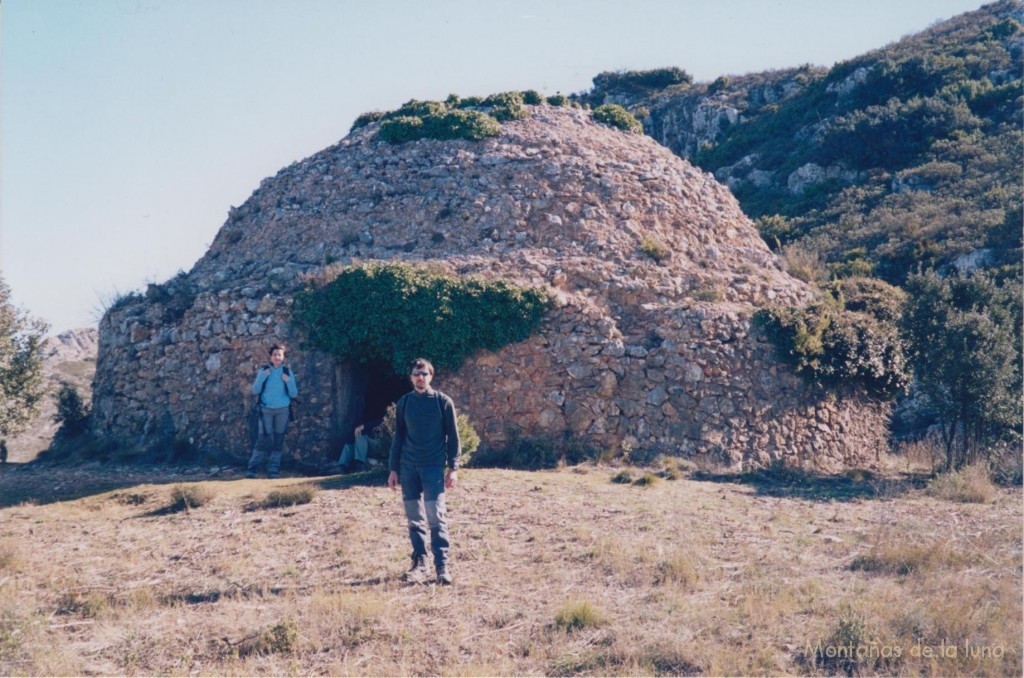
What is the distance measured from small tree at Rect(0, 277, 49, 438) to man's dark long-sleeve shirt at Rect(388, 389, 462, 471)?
38.2 ft

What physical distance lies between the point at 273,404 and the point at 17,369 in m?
7.58

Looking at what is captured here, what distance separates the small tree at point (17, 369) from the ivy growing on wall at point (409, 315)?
6388mm

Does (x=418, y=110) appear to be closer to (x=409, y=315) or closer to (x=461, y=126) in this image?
(x=461, y=126)

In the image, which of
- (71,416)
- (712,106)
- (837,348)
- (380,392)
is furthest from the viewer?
(712,106)

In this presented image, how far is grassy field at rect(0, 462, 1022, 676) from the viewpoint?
571 centimetres

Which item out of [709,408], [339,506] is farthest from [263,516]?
[709,408]

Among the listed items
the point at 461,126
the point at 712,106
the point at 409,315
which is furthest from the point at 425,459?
the point at 712,106

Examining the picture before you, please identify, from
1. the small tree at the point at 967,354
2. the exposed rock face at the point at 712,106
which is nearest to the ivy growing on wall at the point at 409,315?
the small tree at the point at 967,354

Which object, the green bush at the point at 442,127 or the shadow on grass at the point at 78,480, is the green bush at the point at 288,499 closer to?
the shadow on grass at the point at 78,480

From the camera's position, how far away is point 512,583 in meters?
7.24

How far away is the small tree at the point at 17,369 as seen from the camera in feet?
50.2

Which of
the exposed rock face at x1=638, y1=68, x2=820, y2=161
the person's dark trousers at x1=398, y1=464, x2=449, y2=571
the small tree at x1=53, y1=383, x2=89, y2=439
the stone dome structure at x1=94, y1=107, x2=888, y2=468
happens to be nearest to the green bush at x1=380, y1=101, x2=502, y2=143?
the stone dome structure at x1=94, y1=107, x2=888, y2=468

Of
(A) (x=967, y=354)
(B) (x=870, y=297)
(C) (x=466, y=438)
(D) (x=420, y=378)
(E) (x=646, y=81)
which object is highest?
(E) (x=646, y=81)

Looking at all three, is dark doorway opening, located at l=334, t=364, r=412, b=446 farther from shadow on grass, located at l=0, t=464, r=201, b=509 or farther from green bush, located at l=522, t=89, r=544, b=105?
green bush, located at l=522, t=89, r=544, b=105
